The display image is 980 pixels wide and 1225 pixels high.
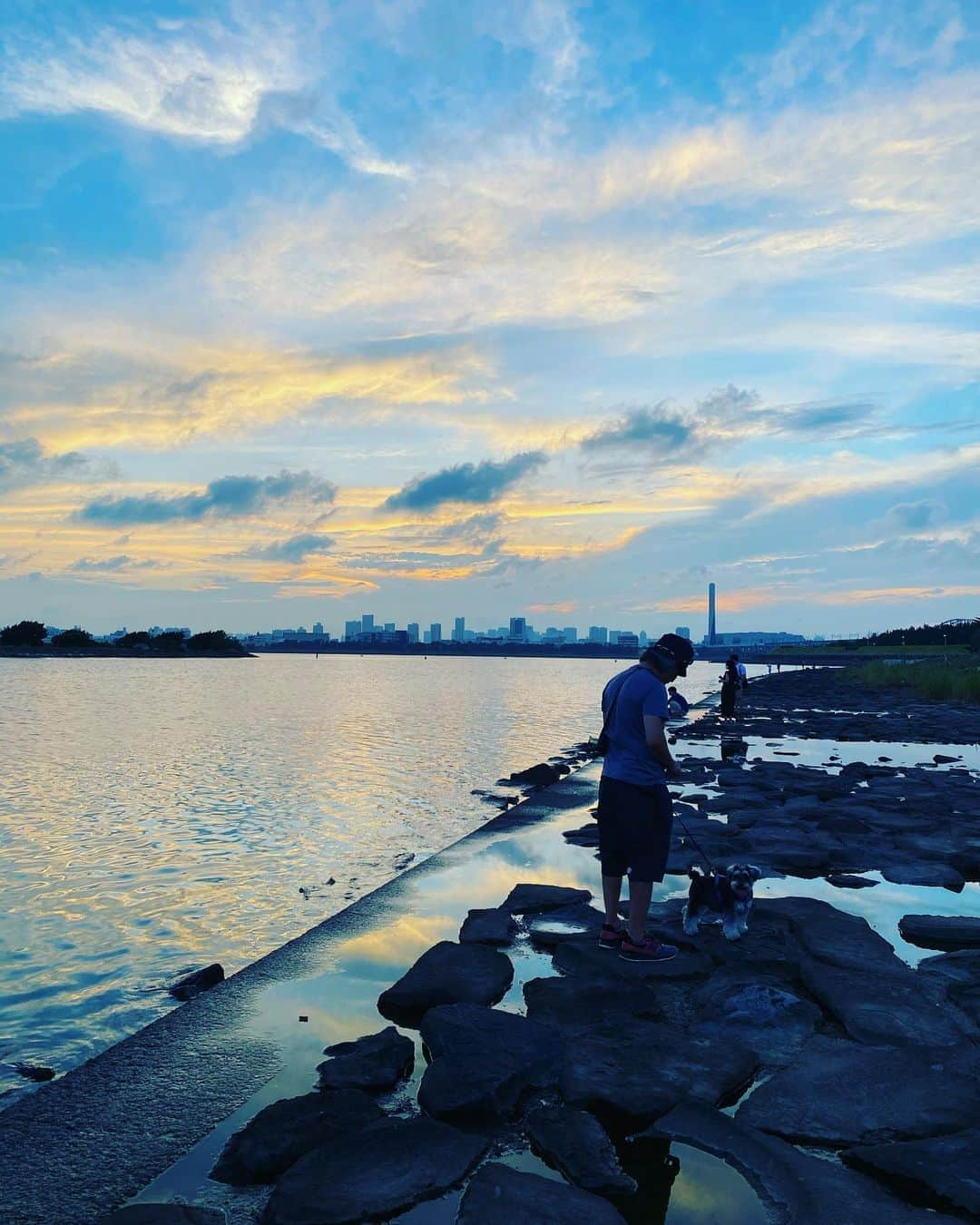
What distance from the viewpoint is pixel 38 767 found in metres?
20.8

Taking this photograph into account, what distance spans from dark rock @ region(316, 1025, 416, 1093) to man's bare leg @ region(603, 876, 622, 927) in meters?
2.14

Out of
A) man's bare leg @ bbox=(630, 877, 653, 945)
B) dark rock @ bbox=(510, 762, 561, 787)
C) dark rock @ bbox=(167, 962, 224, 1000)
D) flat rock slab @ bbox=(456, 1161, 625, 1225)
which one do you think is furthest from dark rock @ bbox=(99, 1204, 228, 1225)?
dark rock @ bbox=(510, 762, 561, 787)

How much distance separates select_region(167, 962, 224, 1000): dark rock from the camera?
6.86 metres

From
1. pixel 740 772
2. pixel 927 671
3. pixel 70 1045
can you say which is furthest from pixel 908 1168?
pixel 927 671

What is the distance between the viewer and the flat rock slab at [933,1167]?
12.0ft

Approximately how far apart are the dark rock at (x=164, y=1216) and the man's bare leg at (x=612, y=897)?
3.79 m

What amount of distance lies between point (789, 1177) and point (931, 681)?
1658 inches

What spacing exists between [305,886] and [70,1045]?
4.32 metres

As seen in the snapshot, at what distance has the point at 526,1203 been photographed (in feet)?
11.9

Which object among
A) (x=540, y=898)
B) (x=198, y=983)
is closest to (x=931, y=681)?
(x=540, y=898)

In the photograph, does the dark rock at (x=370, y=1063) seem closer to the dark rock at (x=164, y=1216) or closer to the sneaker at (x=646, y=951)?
the dark rock at (x=164, y=1216)

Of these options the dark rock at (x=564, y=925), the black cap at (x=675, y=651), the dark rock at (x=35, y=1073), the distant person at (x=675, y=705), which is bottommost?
the dark rock at (x=35, y=1073)

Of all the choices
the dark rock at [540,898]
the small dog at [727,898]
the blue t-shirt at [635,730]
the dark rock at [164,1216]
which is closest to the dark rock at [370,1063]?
the dark rock at [164,1216]

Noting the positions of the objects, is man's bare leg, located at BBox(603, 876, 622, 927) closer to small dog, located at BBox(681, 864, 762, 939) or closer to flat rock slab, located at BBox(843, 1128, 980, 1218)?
small dog, located at BBox(681, 864, 762, 939)
